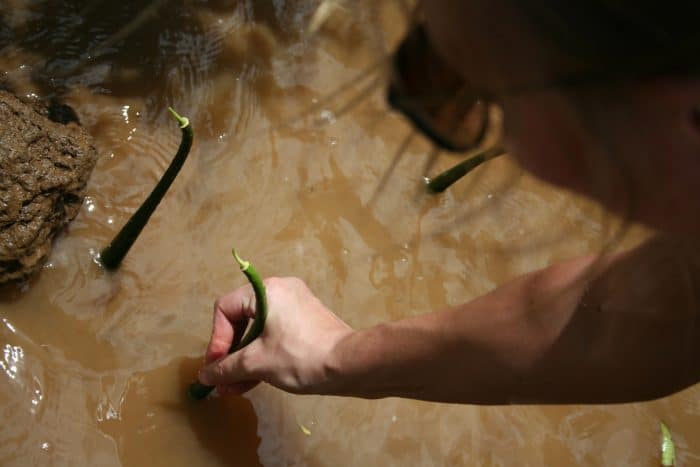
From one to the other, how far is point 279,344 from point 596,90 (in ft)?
2.10

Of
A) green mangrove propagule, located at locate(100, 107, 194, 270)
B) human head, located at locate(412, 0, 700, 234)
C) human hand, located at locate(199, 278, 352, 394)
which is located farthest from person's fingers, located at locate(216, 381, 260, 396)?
human head, located at locate(412, 0, 700, 234)

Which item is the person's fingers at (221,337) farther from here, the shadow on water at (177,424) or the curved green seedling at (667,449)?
the curved green seedling at (667,449)

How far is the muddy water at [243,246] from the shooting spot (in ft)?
3.93

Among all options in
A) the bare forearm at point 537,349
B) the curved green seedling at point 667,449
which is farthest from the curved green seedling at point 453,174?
the curved green seedling at point 667,449

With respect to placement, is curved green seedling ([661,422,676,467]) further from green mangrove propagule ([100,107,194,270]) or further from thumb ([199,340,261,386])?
green mangrove propagule ([100,107,194,270])

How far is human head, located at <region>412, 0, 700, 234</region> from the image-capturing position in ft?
1.61

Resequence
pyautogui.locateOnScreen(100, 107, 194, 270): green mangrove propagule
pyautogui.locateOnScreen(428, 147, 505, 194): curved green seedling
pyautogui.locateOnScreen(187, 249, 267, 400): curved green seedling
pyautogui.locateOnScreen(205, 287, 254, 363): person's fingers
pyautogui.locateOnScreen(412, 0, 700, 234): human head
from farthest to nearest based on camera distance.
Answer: pyautogui.locateOnScreen(428, 147, 505, 194): curved green seedling
pyautogui.locateOnScreen(205, 287, 254, 363): person's fingers
pyautogui.locateOnScreen(100, 107, 194, 270): green mangrove propagule
pyautogui.locateOnScreen(187, 249, 267, 400): curved green seedling
pyautogui.locateOnScreen(412, 0, 700, 234): human head

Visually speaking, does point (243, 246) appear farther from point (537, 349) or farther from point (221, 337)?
point (537, 349)

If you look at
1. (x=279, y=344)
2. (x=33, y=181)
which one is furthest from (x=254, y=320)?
(x=33, y=181)

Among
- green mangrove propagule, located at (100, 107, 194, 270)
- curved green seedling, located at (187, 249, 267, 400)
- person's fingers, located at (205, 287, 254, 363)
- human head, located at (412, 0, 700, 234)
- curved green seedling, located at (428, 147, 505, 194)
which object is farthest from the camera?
curved green seedling, located at (428, 147, 505, 194)

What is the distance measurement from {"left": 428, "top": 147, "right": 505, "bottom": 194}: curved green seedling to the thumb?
0.49m

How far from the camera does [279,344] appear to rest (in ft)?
3.42

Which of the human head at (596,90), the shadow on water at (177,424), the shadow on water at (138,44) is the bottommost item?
the shadow on water at (177,424)

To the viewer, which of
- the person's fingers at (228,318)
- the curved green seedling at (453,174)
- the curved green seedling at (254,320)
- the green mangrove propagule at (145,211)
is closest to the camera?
the curved green seedling at (254,320)
